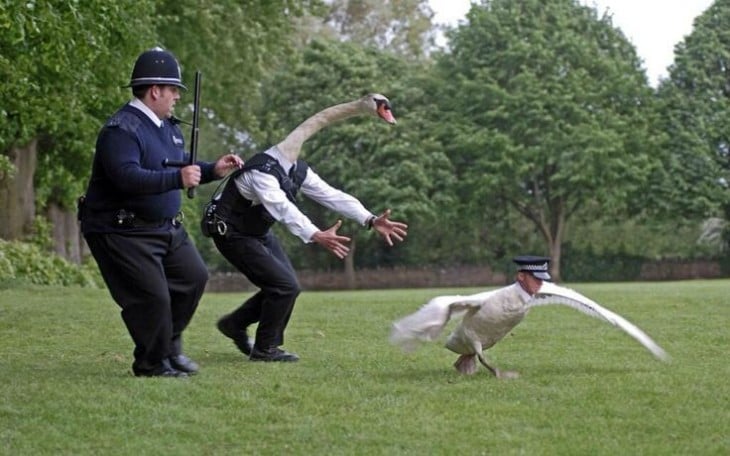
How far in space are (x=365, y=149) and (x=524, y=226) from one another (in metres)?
10.6

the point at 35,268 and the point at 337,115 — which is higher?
the point at 337,115

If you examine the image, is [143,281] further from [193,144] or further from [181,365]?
[193,144]

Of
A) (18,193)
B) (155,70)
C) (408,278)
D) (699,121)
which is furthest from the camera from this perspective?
(408,278)

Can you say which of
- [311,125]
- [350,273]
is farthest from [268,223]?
[350,273]

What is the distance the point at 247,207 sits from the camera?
11.2m

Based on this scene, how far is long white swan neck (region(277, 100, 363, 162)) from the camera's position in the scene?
431 inches

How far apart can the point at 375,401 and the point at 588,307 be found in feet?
6.26

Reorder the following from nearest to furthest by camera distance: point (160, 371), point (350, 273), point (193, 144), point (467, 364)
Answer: point (193, 144)
point (160, 371)
point (467, 364)
point (350, 273)

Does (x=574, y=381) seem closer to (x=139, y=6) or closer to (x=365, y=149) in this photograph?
(x=139, y=6)

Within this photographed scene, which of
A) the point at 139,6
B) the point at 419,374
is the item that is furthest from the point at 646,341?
the point at 139,6

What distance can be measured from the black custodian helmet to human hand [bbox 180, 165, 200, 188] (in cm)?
89

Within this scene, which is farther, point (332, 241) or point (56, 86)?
point (56, 86)

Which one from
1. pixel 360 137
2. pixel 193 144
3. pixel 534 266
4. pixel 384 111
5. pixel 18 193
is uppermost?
pixel 360 137

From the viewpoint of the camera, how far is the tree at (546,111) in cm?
6278
